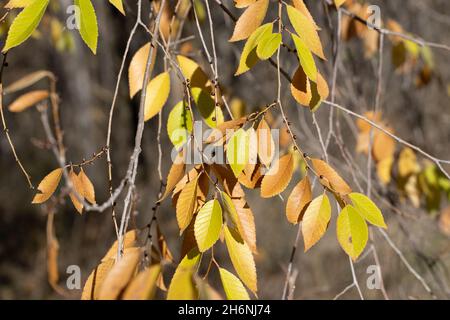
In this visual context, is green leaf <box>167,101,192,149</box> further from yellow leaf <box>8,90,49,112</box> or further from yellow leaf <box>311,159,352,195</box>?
yellow leaf <box>8,90,49,112</box>

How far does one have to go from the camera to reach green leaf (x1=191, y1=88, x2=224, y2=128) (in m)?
0.91

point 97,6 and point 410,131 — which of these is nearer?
point 410,131

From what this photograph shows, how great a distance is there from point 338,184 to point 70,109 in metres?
4.58

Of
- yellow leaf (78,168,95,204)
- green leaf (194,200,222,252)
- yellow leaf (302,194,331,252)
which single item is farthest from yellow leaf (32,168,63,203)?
yellow leaf (302,194,331,252)

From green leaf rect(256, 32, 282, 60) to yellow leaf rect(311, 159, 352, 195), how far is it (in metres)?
0.16

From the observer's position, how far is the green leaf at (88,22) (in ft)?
2.50

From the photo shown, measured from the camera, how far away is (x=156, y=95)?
93 centimetres

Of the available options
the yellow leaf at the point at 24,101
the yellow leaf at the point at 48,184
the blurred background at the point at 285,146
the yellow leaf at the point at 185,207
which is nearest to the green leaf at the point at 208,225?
the yellow leaf at the point at 185,207

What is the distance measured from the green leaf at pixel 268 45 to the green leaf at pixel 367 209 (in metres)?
0.22

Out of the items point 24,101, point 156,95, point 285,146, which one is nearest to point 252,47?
point 156,95

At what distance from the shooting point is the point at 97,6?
3.73 metres

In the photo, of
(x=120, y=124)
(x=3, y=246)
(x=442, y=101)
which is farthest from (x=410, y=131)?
(x=3, y=246)

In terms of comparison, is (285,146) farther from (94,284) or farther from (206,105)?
(94,284)
